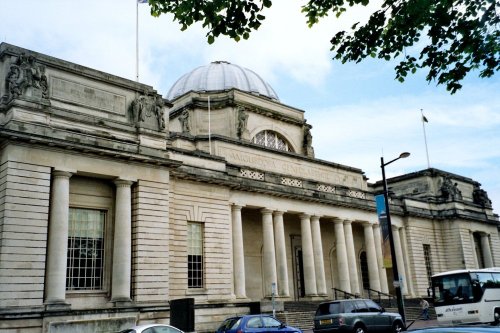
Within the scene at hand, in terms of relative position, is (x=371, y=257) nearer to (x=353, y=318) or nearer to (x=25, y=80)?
(x=353, y=318)

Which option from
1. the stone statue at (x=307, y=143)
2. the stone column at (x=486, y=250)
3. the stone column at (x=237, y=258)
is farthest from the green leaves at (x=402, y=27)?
the stone column at (x=486, y=250)

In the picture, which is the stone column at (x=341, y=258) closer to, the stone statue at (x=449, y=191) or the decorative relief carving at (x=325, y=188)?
the decorative relief carving at (x=325, y=188)

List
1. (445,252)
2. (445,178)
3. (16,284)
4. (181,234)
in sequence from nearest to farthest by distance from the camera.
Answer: (16,284) < (181,234) < (445,252) < (445,178)

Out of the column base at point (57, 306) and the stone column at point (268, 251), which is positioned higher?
the stone column at point (268, 251)

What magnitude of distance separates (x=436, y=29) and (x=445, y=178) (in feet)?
128

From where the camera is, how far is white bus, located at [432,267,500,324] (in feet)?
71.3

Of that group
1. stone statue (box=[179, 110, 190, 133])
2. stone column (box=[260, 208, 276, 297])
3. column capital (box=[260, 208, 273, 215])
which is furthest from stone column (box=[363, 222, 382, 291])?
stone statue (box=[179, 110, 190, 133])

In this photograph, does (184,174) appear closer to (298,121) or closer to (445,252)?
(298,121)

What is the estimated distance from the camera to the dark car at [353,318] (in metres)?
18.8

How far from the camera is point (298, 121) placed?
40531mm

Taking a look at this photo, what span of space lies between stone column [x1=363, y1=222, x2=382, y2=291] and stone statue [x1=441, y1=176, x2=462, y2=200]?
1209cm

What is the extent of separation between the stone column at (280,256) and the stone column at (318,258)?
2.79 meters

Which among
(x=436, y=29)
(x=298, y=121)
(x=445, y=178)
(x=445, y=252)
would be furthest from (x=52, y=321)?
(x=445, y=178)

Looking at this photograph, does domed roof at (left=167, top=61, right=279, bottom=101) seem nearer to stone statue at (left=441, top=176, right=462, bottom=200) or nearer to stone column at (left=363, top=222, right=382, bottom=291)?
stone column at (left=363, top=222, right=382, bottom=291)
